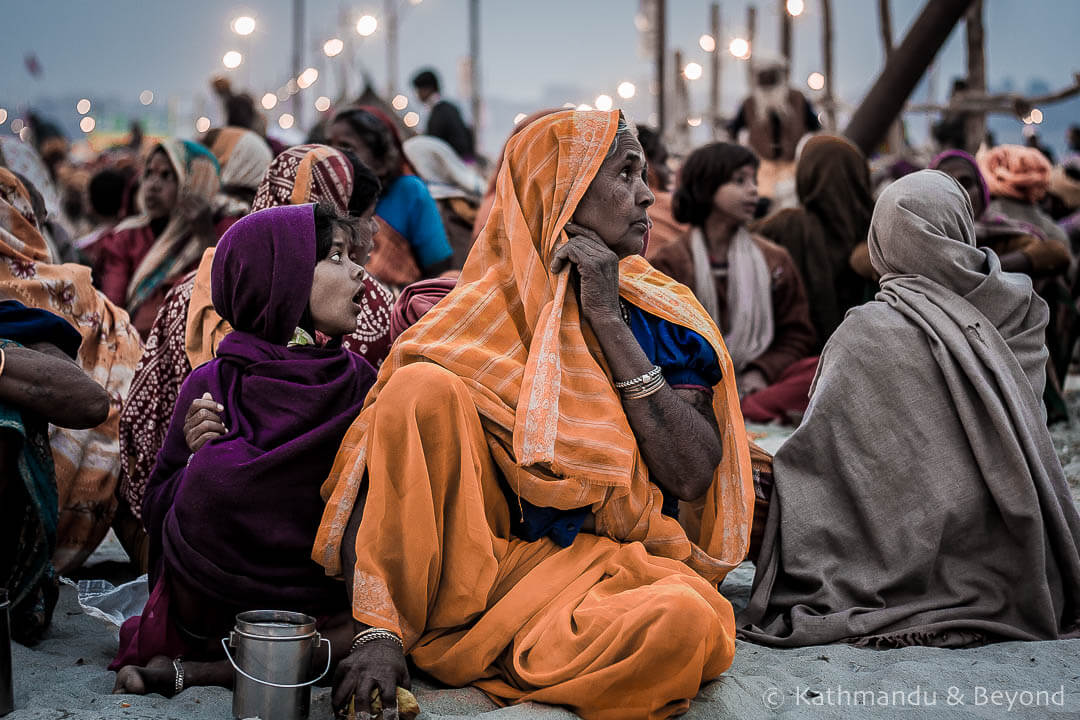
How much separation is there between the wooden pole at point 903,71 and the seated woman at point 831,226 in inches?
63.6

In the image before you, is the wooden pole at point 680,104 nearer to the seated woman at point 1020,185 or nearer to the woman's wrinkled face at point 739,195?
the seated woman at point 1020,185

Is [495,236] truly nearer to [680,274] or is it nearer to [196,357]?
[196,357]

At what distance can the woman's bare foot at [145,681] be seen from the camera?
9.28ft

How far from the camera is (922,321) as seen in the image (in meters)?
3.45

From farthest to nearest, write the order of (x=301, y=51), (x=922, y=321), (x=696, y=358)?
1. (x=301, y=51)
2. (x=922, y=321)
3. (x=696, y=358)

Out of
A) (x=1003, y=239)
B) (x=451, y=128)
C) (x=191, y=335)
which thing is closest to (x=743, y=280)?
(x=1003, y=239)

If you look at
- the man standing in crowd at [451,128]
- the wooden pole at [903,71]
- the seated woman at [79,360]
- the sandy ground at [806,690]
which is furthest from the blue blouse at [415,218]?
A: the man standing in crowd at [451,128]

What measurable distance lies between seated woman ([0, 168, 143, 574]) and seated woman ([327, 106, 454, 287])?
69.7 inches

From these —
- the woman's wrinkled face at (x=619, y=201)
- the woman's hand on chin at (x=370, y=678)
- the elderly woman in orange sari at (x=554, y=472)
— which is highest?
the woman's wrinkled face at (x=619, y=201)

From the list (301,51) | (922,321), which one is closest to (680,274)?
(922,321)

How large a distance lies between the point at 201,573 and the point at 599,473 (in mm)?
999

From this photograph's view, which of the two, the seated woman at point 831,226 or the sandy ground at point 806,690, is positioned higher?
the seated woman at point 831,226

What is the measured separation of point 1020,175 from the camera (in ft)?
25.6

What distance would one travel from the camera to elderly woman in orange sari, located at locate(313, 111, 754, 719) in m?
2.63
